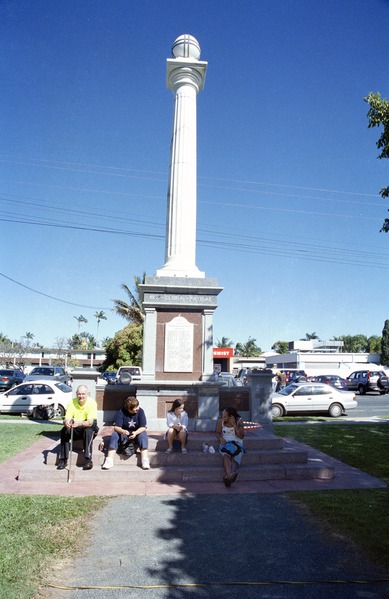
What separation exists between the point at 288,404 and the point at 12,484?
13.8 metres

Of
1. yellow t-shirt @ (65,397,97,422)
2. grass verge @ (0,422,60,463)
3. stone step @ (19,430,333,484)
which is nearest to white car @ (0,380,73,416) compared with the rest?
grass verge @ (0,422,60,463)

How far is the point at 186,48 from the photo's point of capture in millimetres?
14008

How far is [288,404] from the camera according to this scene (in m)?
18.8

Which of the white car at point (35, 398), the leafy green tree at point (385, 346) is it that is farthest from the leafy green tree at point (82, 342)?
the white car at point (35, 398)

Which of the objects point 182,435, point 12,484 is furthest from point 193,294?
point 12,484

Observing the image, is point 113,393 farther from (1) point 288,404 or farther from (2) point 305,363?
(2) point 305,363

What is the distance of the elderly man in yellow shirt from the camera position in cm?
752

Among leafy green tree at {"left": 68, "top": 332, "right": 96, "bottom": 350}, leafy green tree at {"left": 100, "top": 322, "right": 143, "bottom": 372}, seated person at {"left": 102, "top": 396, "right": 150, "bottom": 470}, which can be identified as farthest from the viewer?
leafy green tree at {"left": 68, "top": 332, "right": 96, "bottom": 350}

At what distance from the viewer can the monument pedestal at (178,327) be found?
11094 mm

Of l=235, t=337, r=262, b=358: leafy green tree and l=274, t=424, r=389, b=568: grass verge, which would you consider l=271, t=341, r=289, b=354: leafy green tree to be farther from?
l=274, t=424, r=389, b=568: grass verge

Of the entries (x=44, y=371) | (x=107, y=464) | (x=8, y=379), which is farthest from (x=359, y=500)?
(x=8, y=379)

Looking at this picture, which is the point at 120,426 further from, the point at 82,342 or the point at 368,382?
the point at 82,342

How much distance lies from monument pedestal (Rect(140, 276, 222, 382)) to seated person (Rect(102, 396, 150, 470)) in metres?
2.95

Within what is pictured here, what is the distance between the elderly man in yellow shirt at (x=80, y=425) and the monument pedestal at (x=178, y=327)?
304 centimetres
